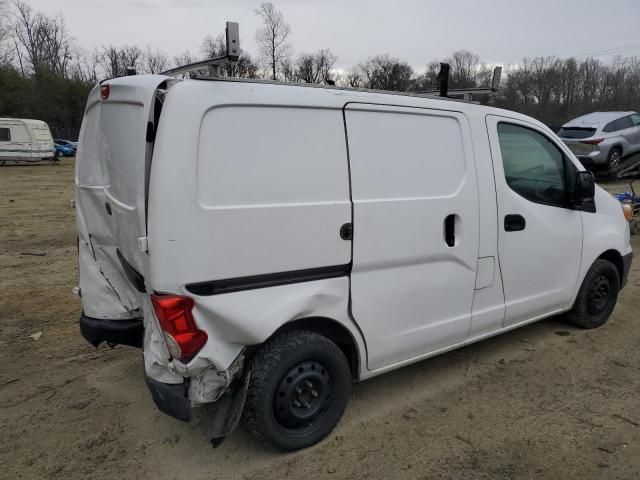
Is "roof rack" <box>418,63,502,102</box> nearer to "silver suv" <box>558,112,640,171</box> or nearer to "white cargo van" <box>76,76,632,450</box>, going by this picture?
"white cargo van" <box>76,76,632,450</box>

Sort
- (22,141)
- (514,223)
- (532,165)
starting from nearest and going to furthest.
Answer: (514,223) → (532,165) → (22,141)

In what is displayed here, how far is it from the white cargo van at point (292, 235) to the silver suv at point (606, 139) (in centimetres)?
1228

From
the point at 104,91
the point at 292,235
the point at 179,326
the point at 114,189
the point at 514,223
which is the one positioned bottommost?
the point at 179,326

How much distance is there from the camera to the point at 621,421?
3.26 m

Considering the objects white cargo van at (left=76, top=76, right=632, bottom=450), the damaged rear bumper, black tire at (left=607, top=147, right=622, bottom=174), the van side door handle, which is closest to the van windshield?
black tire at (left=607, top=147, right=622, bottom=174)

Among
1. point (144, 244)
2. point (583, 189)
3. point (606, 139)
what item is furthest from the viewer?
point (606, 139)

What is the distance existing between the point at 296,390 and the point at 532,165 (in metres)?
2.52

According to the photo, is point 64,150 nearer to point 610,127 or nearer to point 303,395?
point 610,127

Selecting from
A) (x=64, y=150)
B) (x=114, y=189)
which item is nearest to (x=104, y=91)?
(x=114, y=189)

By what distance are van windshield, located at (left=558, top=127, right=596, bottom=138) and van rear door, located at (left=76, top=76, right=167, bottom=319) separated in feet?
49.5

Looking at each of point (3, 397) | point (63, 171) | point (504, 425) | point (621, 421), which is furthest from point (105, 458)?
point (63, 171)

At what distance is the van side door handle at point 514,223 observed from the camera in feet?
12.0

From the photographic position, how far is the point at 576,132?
605 inches

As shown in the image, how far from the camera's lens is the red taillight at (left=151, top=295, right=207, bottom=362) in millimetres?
2416
